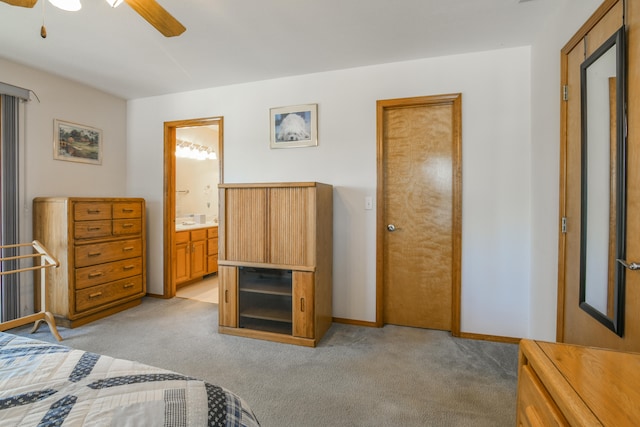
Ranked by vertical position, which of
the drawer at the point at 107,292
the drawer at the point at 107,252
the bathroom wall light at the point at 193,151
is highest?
the bathroom wall light at the point at 193,151

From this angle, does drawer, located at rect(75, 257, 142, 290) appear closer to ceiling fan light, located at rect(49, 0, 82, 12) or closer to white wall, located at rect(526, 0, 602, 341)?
ceiling fan light, located at rect(49, 0, 82, 12)

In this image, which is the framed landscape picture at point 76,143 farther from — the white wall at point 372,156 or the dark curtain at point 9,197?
the white wall at point 372,156

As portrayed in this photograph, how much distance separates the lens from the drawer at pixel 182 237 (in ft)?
12.6

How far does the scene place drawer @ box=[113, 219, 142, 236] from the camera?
313cm

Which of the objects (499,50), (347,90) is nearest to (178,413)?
(347,90)

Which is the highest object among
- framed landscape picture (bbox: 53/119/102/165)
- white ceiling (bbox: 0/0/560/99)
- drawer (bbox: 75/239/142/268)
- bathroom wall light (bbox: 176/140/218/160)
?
white ceiling (bbox: 0/0/560/99)

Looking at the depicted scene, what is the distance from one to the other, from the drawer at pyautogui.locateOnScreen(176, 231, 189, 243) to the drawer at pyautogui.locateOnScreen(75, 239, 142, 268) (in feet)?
1.64

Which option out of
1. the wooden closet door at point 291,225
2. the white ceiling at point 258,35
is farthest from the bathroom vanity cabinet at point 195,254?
the white ceiling at point 258,35

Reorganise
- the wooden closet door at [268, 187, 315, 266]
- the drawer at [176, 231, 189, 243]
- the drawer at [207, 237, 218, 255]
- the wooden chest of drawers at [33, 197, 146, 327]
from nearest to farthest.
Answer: the wooden closet door at [268, 187, 315, 266] → the wooden chest of drawers at [33, 197, 146, 327] → the drawer at [176, 231, 189, 243] → the drawer at [207, 237, 218, 255]

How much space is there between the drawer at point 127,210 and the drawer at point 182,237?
562mm

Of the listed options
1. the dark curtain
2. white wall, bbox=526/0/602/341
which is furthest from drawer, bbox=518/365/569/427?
the dark curtain

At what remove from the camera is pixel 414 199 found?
9.15ft

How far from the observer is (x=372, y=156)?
2826 mm

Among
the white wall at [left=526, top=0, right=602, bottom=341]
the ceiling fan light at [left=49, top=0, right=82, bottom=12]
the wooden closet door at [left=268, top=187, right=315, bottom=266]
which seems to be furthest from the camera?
the wooden closet door at [left=268, top=187, right=315, bottom=266]
